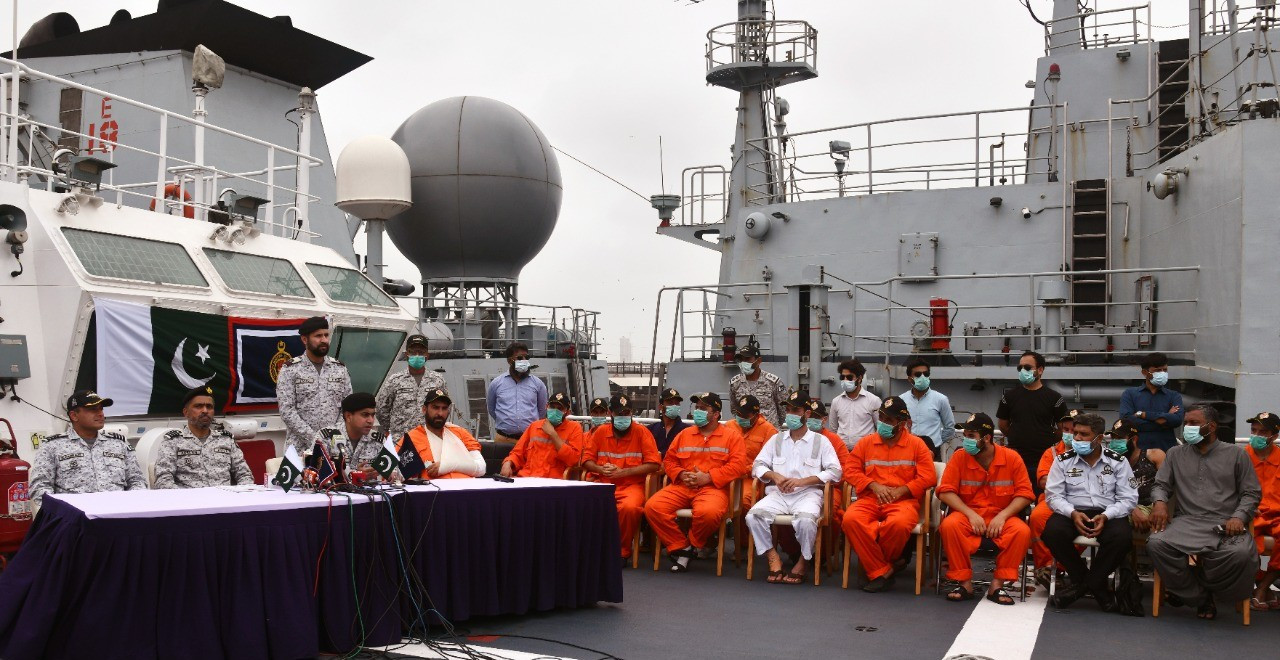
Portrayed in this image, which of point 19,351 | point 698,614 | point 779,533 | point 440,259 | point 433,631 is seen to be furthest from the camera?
point 440,259

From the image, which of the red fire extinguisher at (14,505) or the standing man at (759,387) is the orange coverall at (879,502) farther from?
the red fire extinguisher at (14,505)

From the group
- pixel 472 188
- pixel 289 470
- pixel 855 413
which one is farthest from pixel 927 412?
pixel 472 188

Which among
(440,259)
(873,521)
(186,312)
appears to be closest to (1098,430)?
(873,521)

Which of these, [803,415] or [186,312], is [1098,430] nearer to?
[803,415]

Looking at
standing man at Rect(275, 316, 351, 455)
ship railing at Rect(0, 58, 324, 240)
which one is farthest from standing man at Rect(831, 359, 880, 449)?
ship railing at Rect(0, 58, 324, 240)

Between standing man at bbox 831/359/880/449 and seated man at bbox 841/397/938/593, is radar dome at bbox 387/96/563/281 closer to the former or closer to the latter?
standing man at bbox 831/359/880/449

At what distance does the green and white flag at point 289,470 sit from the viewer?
217 inches

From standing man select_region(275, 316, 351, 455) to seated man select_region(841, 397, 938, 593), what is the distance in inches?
138

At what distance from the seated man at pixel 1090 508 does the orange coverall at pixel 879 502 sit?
83 centimetres

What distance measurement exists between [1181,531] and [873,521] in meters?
1.84

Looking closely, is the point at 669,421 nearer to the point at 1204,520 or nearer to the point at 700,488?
the point at 700,488

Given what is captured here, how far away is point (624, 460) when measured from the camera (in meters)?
8.38

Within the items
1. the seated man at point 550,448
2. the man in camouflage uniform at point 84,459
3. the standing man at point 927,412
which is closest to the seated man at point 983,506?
the standing man at point 927,412

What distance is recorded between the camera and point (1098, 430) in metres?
6.82
